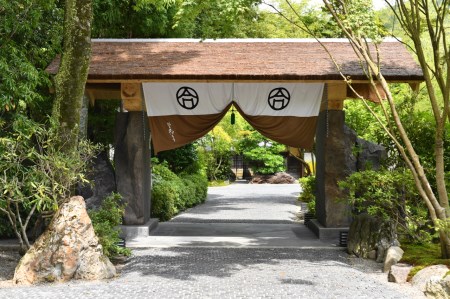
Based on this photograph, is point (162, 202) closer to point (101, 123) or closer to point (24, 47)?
point (101, 123)

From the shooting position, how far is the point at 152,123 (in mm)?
12234

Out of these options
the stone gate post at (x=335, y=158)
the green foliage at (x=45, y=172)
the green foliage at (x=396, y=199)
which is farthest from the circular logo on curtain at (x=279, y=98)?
the green foliage at (x=45, y=172)

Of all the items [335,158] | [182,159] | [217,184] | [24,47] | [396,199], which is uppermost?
[24,47]

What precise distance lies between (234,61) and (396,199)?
446cm

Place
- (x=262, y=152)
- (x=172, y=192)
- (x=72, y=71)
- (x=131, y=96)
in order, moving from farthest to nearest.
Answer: (x=262, y=152), (x=172, y=192), (x=131, y=96), (x=72, y=71)

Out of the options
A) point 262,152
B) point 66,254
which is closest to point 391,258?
point 66,254

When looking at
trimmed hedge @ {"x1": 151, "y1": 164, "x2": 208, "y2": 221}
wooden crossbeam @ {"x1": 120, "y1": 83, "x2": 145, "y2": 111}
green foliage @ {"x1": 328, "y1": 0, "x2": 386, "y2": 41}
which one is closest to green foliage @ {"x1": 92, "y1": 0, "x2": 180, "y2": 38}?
wooden crossbeam @ {"x1": 120, "y1": 83, "x2": 145, "y2": 111}

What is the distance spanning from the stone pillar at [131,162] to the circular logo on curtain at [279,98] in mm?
2832

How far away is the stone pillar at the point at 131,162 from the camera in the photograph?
39.1ft

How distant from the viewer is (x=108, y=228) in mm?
9109

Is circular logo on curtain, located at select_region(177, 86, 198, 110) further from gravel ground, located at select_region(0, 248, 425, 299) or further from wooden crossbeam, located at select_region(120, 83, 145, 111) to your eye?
gravel ground, located at select_region(0, 248, 425, 299)

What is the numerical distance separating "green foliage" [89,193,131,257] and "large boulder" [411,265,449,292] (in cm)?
465

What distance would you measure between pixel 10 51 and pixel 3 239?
410 centimetres

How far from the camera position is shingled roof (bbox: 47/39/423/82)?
1116 centimetres
